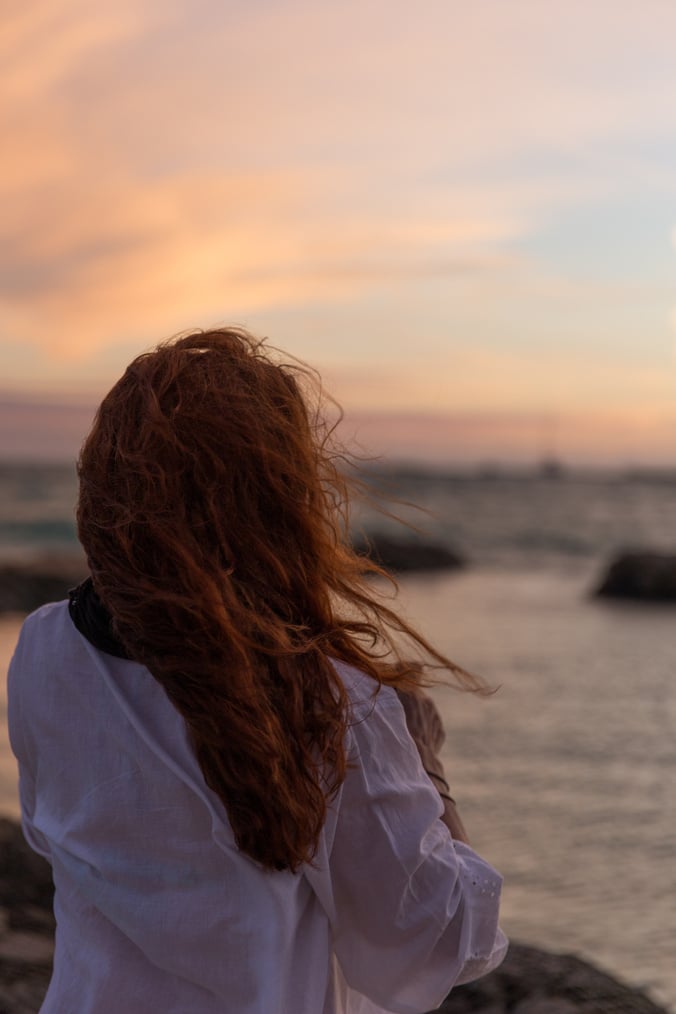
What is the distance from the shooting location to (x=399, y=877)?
49.5 inches

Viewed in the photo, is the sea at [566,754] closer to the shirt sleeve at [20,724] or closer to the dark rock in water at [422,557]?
the shirt sleeve at [20,724]

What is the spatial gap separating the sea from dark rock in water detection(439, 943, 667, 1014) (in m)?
0.51

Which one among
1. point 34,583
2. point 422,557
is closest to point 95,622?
point 34,583

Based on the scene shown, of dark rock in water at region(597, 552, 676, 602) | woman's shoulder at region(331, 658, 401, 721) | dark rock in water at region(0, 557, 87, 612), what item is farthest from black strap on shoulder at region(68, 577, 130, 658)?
dark rock in water at region(597, 552, 676, 602)

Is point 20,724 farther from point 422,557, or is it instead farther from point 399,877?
point 422,557

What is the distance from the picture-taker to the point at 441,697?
26.0 ft

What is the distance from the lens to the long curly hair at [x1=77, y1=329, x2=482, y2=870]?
3.95 feet

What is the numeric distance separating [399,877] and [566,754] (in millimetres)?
5594

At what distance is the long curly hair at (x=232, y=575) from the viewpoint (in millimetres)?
1203

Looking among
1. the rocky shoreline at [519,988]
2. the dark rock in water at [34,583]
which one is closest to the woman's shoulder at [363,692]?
the rocky shoreline at [519,988]

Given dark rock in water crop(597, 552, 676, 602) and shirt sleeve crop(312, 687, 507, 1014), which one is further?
dark rock in water crop(597, 552, 676, 602)

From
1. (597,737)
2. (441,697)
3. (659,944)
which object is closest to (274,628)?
(659,944)

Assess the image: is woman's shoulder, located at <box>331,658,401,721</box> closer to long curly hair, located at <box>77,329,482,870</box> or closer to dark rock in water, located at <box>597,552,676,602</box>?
long curly hair, located at <box>77,329,482,870</box>

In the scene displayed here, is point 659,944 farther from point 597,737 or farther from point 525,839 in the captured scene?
point 597,737
